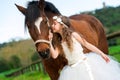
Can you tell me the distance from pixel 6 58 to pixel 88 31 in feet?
49.1

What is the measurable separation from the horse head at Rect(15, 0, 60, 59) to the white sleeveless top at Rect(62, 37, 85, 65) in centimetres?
38

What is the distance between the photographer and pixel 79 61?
579cm

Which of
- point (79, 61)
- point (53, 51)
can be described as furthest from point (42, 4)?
point (79, 61)

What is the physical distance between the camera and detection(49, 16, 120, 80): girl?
223 inches

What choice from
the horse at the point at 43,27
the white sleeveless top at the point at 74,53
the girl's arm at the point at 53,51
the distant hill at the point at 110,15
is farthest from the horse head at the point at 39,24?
the distant hill at the point at 110,15

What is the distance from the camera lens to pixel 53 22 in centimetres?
601

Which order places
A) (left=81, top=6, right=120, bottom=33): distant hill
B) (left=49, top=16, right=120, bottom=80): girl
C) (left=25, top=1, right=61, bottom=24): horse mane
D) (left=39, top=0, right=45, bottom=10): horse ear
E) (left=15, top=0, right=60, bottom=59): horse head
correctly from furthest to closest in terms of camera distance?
(left=81, top=6, right=120, bottom=33): distant hill → (left=39, top=0, right=45, bottom=10): horse ear → (left=25, top=1, right=61, bottom=24): horse mane → (left=49, top=16, right=120, bottom=80): girl → (left=15, top=0, right=60, bottom=59): horse head

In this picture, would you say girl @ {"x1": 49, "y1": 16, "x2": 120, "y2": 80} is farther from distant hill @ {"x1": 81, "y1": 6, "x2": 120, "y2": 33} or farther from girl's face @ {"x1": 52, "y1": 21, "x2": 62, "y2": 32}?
distant hill @ {"x1": 81, "y1": 6, "x2": 120, "y2": 33}

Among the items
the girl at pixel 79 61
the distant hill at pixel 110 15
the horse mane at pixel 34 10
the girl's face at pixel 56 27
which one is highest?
the horse mane at pixel 34 10

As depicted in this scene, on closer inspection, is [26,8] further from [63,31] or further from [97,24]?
[97,24]

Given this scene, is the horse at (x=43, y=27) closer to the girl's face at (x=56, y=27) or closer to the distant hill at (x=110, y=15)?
the girl's face at (x=56, y=27)

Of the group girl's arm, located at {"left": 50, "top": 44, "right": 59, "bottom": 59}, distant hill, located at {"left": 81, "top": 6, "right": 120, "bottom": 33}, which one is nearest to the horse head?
girl's arm, located at {"left": 50, "top": 44, "right": 59, "bottom": 59}

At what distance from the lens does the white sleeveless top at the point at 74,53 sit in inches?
229

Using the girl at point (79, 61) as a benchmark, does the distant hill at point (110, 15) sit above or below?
below
